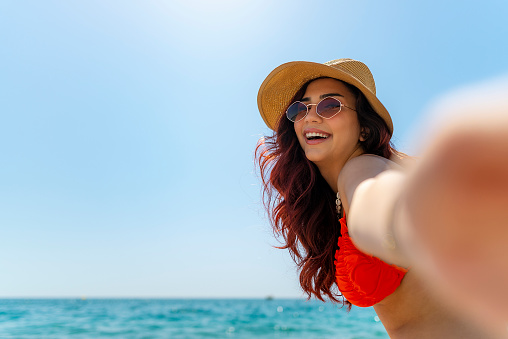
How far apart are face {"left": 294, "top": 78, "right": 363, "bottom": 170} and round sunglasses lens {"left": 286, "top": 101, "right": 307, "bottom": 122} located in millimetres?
61

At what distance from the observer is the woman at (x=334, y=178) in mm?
1841

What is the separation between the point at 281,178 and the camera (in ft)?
8.58

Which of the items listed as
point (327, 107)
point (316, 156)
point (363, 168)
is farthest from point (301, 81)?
point (363, 168)

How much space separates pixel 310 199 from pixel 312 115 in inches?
20.5

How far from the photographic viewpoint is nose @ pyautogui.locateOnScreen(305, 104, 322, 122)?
7.46ft

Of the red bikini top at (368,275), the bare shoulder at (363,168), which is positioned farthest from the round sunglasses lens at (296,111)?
the red bikini top at (368,275)

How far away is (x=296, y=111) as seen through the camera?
2486 millimetres

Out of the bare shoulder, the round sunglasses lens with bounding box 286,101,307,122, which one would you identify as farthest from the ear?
the bare shoulder

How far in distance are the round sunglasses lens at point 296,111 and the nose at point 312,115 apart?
5 centimetres

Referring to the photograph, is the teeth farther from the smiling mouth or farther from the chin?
the chin

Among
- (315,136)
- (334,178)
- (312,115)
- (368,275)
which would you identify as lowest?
(368,275)

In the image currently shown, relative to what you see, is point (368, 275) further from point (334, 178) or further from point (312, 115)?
point (312, 115)

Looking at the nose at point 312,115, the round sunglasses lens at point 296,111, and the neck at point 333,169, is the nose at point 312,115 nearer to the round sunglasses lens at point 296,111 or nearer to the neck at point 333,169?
the round sunglasses lens at point 296,111

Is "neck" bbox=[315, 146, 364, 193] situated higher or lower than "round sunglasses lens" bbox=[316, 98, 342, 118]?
lower
